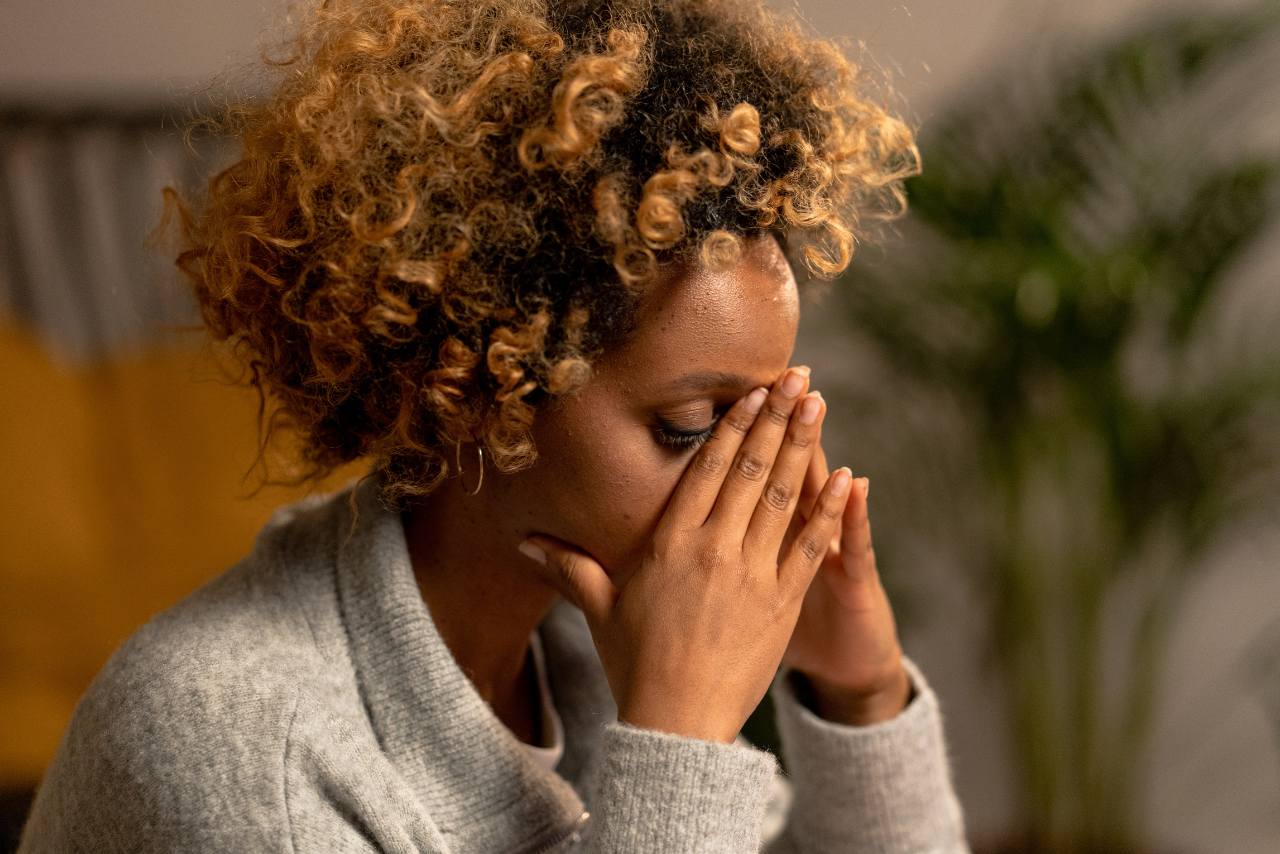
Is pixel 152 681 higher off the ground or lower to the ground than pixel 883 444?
lower

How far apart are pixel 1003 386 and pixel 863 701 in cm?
69

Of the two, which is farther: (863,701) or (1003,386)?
(1003,386)

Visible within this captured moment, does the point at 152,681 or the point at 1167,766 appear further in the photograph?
the point at 1167,766

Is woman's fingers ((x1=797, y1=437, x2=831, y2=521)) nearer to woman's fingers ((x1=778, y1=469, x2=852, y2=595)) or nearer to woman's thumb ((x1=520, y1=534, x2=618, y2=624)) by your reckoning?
woman's fingers ((x1=778, y1=469, x2=852, y2=595))

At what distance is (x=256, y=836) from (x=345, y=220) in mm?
480

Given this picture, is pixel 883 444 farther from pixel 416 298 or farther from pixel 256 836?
pixel 256 836

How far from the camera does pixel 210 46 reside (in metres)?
1.90

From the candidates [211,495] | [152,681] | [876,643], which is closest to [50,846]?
[152,681]

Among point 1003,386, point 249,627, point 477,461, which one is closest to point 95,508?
point 249,627

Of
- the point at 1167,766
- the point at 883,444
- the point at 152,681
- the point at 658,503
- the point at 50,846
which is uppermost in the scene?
the point at 883,444

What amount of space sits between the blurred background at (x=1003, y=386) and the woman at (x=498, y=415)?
2.21 feet

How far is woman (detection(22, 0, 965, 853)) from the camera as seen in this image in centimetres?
76

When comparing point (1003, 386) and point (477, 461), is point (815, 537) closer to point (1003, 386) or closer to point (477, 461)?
point (477, 461)

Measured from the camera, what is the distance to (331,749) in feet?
2.61
